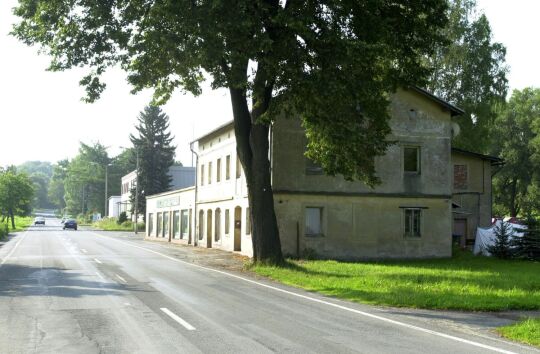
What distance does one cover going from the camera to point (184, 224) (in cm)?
4297

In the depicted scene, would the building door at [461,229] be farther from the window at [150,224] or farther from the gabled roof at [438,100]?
the window at [150,224]

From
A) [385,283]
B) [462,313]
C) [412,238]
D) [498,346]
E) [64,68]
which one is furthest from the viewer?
[412,238]

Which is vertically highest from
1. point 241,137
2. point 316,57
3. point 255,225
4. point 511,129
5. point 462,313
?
point 511,129

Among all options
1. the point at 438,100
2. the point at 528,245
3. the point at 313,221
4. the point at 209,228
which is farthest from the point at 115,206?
the point at 528,245

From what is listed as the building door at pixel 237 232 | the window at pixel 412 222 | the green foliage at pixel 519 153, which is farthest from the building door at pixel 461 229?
the green foliage at pixel 519 153

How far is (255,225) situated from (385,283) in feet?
20.9

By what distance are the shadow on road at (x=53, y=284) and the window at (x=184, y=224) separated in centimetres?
2233

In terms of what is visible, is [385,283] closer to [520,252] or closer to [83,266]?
[83,266]

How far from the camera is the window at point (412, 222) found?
2923 cm

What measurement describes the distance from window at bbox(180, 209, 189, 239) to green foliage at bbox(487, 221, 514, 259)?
68.3 feet

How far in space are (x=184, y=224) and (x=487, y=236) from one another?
21.3 meters

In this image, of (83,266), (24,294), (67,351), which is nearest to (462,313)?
(67,351)

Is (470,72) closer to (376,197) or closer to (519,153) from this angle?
(376,197)

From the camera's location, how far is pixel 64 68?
1939 centimetres
